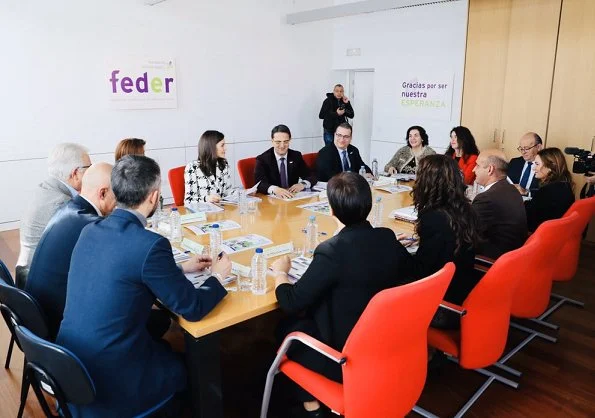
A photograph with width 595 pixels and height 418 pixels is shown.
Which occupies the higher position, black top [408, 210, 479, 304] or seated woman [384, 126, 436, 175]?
seated woman [384, 126, 436, 175]

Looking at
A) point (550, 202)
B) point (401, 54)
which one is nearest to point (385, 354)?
point (550, 202)

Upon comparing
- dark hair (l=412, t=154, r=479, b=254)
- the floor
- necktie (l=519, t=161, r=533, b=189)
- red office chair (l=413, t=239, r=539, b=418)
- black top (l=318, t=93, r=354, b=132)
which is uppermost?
black top (l=318, t=93, r=354, b=132)

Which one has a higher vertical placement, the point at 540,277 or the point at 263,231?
the point at 263,231

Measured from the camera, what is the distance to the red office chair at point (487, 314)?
2.12 m

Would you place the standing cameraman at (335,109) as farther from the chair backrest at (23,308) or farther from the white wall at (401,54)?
the chair backrest at (23,308)

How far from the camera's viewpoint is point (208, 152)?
4.09 metres

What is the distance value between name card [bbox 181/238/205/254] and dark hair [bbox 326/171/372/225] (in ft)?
3.23

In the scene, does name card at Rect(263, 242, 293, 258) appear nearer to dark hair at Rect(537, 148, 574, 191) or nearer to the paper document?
the paper document

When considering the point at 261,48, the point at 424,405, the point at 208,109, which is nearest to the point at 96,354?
the point at 424,405

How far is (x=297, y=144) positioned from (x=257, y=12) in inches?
93.9

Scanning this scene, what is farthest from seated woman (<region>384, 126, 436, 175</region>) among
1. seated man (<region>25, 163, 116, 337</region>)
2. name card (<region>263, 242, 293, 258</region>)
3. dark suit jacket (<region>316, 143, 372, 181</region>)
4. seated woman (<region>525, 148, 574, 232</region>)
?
seated man (<region>25, 163, 116, 337</region>)

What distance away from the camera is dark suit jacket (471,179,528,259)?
3.04m

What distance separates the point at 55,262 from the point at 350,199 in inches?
53.8

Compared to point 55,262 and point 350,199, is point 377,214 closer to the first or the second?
point 350,199
